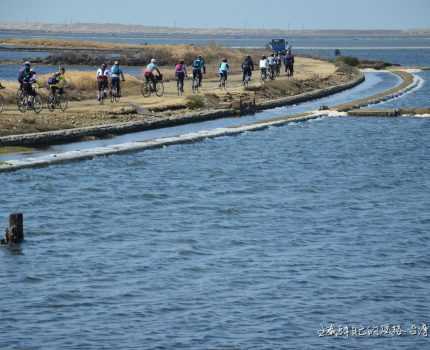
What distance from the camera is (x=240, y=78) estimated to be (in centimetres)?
7681

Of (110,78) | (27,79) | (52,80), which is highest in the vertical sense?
(27,79)

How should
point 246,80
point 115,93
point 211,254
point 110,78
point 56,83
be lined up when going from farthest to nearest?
point 246,80 → point 115,93 → point 110,78 → point 56,83 → point 211,254

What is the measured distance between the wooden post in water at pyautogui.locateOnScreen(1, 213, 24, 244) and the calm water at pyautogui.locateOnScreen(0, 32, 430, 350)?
0.93 ft

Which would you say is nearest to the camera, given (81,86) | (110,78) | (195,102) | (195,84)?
(110,78)

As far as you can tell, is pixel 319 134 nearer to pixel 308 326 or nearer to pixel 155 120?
pixel 155 120

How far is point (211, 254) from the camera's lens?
81.4ft

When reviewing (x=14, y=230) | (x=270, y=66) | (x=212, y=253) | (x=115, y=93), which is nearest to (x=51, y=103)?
(x=115, y=93)

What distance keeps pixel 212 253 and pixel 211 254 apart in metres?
0.10

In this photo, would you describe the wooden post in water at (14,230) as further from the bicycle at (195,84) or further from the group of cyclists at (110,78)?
the bicycle at (195,84)

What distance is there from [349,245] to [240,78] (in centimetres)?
5160

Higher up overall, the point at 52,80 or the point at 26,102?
the point at 52,80

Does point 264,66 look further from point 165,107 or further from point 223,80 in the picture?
point 165,107

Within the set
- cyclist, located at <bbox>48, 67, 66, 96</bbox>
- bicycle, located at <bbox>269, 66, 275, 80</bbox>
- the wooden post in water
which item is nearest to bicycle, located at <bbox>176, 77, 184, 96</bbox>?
cyclist, located at <bbox>48, 67, 66, 96</bbox>

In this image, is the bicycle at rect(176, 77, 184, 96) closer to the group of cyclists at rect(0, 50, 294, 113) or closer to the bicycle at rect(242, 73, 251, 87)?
the group of cyclists at rect(0, 50, 294, 113)
